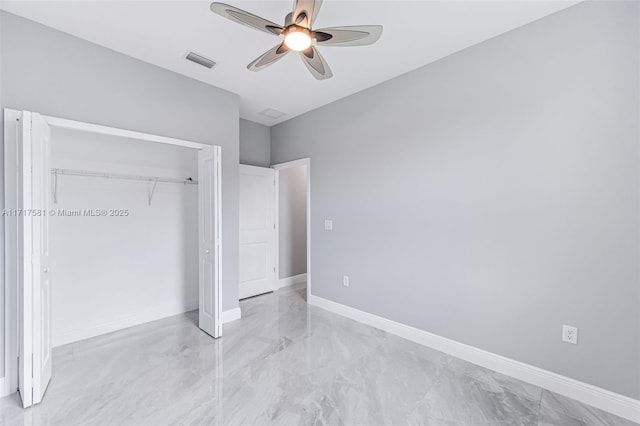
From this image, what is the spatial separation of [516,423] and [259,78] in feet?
12.2

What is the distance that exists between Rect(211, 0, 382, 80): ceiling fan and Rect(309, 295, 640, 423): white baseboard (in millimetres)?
2695

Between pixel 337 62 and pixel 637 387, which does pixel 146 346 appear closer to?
pixel 337 62

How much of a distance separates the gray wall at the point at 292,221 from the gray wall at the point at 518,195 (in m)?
1.90

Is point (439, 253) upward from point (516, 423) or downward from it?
upward

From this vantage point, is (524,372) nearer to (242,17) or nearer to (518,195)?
(518,195)

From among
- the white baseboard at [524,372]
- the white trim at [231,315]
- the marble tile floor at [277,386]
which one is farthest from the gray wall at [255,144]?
the white baseboard at [524,372]

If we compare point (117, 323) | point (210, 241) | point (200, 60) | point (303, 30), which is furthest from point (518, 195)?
point (117, 323)

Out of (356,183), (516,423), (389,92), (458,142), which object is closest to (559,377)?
(516,423)

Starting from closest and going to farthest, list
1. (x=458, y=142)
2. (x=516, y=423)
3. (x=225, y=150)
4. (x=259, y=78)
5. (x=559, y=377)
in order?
(x=516, y=423)
(x=559, y=377)
(x=458, y=142)
(x=259, y=78)
(x=225, y=150)

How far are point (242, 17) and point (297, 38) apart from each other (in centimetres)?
34

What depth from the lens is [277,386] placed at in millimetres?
2139

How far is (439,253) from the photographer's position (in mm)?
2723

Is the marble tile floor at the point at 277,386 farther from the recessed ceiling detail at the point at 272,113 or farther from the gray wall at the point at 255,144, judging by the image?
the recessed ceiling detail at the point at 272,113

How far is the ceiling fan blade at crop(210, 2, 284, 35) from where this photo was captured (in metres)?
1.49
